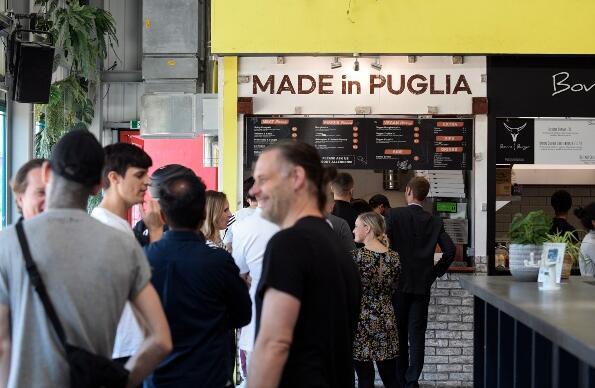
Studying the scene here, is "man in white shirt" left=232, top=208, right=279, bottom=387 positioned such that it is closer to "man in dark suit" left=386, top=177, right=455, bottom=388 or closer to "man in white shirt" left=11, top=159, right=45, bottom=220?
"man in white shirt" left=11, top=159, right=45, bottom=220

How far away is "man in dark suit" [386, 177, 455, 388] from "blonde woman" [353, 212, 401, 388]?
0.80m

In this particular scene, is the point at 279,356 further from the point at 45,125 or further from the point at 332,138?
the point at 45,125

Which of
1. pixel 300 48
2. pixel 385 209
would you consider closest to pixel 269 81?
pixel 300 48

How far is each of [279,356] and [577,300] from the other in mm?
2158

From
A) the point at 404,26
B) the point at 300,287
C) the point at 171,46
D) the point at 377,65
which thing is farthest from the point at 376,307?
the point at 171,46

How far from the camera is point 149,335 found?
2.61 metres

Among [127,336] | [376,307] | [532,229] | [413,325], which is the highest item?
[532,229]

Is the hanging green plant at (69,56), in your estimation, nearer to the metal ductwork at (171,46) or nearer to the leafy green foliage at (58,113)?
the leafy green foliage at (58,113)

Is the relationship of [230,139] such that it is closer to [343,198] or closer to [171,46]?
[343,198]

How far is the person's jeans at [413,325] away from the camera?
692 cm

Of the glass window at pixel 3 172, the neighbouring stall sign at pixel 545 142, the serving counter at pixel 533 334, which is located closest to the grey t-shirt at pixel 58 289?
the serving counter at pixel 533 334

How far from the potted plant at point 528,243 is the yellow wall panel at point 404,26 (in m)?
2.61

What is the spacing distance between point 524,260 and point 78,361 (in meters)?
3.42

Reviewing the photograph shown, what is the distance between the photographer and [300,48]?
7.50m
